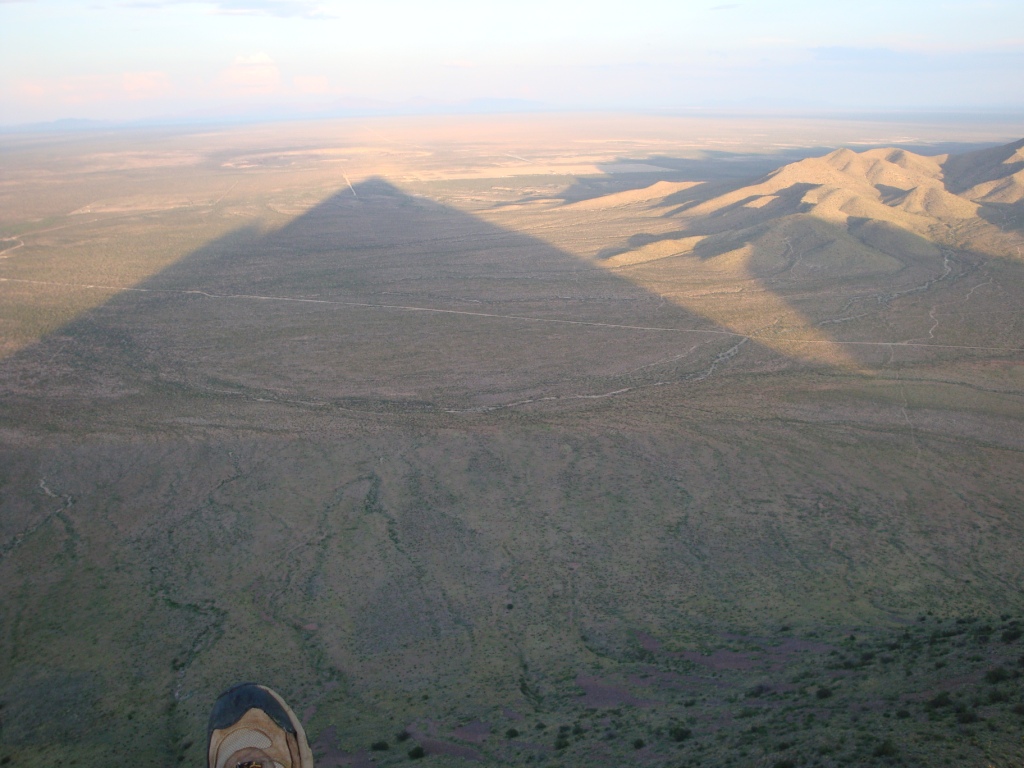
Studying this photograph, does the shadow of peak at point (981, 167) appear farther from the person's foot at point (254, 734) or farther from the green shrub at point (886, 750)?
the person's foot at point (254, 734)

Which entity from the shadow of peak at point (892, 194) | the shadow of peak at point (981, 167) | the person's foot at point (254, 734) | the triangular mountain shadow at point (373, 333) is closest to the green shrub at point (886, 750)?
the person's foot at point (254, 734)

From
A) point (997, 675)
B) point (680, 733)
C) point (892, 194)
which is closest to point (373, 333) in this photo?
point (680, 733)

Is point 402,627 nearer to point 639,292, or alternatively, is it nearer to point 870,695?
point 870,695

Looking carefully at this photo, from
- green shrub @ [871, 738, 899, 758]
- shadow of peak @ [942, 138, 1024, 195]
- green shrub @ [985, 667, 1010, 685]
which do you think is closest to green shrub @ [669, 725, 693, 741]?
green shrub @ [871, 738, 899, 758]

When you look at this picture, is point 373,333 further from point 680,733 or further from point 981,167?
point 981,167

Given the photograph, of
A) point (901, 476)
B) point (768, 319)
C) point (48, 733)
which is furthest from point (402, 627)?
point (768, 319)

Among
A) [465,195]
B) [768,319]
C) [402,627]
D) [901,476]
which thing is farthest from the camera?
[465,195]
